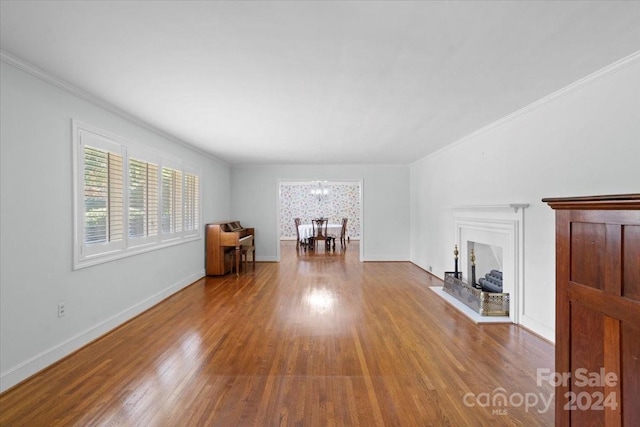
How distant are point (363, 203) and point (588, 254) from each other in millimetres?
5861

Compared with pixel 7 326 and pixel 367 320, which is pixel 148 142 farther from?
pixel 367 320

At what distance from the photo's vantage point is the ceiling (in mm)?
1587

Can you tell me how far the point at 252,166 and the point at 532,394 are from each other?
248 inches

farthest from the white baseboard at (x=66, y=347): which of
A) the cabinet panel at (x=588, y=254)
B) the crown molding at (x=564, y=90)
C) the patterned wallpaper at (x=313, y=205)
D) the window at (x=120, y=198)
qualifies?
the patterned wallpaper at (x=313, y=205)

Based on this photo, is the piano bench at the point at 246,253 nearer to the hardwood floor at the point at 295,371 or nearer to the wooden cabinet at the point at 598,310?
the hardwood floor at the point at 295,371

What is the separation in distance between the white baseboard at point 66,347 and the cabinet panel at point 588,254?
3360 mm

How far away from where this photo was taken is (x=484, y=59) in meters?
2.08

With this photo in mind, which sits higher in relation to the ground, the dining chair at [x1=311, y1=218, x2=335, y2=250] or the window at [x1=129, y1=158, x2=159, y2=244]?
the window at [x1=129, y1=158, x2=159, y2=244]

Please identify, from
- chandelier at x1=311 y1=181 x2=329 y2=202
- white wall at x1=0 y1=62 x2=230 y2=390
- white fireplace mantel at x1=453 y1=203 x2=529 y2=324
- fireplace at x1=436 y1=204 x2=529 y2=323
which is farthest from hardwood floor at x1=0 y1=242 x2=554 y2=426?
chandelier at x1=311 y1=181 x2=329 y2=202

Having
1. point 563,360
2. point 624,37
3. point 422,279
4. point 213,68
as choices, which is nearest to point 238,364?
point 563,360

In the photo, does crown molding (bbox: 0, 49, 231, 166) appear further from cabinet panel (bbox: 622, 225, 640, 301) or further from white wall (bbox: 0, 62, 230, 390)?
cabinet panel (bbox: 622, 225, 640, 301)

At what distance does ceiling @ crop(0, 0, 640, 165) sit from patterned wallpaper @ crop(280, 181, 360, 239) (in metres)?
8.30

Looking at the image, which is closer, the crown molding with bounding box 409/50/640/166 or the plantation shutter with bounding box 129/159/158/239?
the crown molding with bounding box 409/50/640/166

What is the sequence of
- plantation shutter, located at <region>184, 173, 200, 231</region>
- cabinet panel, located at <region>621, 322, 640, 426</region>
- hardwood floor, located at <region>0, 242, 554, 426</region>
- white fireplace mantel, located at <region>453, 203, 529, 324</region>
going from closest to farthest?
cabinet panel, located at <region>621, 322, 640, 426</region> < hardwood floor, located at <region>0, 242, 554, 426</region> < white fireplace mantel, located at <region>453, 203, 529, 324</region> < plantation shutter, located at <region>184, 173, 200, 231</region>
